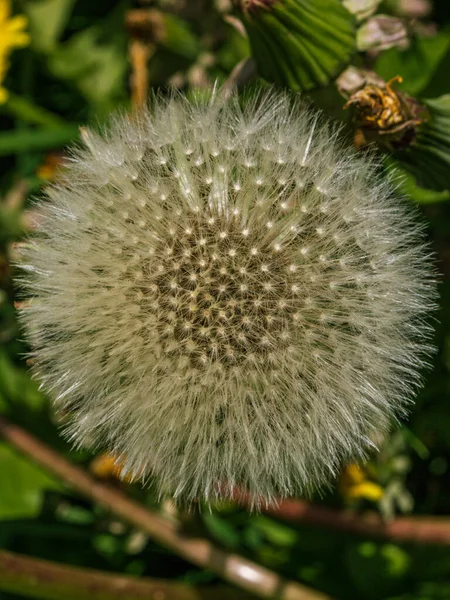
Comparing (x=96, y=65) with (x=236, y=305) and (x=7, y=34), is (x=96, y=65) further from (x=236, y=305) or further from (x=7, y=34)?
(x=236, y=305)

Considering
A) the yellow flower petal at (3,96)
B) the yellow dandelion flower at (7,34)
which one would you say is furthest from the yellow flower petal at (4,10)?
the yellow flower petal at (3,96)

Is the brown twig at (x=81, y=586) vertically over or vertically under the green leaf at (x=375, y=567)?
over

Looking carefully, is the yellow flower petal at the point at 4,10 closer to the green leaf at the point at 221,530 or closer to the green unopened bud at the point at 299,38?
the green unopened bud at the point at 299,38

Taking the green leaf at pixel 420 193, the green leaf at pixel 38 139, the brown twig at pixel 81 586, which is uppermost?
the green leaf at pixel 38 139

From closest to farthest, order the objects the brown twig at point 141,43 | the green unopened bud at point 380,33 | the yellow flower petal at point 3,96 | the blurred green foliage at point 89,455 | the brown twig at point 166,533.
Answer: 1. the green unopened bud at point 380,33
2. the blurred green foliage at point 89,455
3. the brown twig at point 166,533
4. the brown twig at point 141,43
5. the yellow flower petal at point 3,96

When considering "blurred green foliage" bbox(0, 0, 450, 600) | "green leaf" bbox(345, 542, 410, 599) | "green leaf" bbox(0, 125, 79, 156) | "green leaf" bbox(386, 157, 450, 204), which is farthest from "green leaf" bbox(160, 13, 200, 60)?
"green leaf" bbox(345, 542, 410, 599)

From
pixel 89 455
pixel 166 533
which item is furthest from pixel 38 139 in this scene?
pixel 166 533

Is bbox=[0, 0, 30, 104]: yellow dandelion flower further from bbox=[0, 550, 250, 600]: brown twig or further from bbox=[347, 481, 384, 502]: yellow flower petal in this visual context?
bbox=[347, 481, 384, 502]: yellow flower petal

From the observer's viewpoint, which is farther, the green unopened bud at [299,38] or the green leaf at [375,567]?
the green leaf at [375,567]
